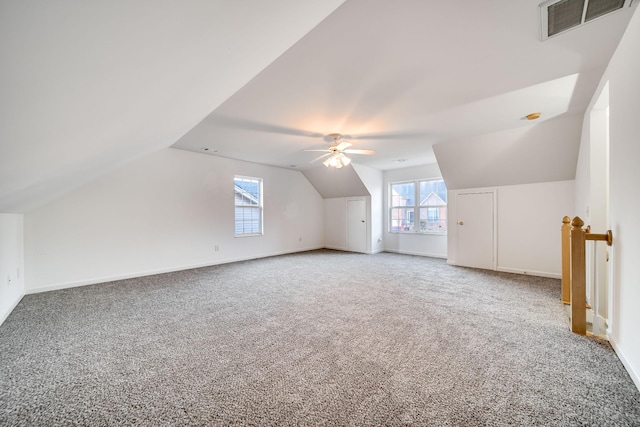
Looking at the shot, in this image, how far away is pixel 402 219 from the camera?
22.0 ft

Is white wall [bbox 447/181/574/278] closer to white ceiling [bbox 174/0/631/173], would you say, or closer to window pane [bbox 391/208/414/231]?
white ceiling [bbox 174/0/631/173]

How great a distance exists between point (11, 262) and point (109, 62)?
365cm

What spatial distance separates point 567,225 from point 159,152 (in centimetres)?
627

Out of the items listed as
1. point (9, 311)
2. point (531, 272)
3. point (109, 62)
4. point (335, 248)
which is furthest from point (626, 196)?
point (335, 248)

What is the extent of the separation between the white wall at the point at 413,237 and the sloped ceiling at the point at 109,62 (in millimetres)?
5276

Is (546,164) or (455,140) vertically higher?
(455,140)

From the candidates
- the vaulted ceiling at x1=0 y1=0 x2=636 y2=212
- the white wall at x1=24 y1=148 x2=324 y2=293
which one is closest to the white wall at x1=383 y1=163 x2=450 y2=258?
the vaulted ceiling at x1=0 y1=0 x2=636 y2=212

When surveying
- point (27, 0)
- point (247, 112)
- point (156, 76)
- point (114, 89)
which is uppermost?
point (247, 112)

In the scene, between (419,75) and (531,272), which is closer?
(419,75)

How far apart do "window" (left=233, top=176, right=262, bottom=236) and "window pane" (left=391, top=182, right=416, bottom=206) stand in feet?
12.1

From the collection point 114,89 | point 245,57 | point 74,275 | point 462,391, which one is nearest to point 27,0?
point 114,89

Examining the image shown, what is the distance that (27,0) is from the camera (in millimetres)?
554

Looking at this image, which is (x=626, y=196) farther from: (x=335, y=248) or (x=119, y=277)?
(x=335, y=248)

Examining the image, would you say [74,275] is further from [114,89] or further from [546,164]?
[546,164]
